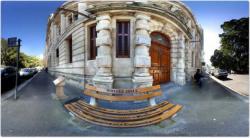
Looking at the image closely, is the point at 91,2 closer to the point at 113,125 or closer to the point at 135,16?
the point at 135,16

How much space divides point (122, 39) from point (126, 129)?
183 centimetres

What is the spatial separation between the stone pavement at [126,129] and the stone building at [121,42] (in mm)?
410

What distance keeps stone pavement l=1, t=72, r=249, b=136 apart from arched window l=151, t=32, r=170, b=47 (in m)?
0.84

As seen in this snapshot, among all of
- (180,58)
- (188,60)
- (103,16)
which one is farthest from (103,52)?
(188,60)

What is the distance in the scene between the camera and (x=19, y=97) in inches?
137

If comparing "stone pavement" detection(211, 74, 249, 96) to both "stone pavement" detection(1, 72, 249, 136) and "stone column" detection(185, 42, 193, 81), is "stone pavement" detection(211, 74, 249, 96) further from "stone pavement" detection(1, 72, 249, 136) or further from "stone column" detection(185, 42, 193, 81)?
"stone column" detection(185, 42, 193, 81)

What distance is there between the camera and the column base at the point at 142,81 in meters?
2.61

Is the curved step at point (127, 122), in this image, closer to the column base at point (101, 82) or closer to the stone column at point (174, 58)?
the column base at point (101, 82)

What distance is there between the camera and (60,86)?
2980 millimetres

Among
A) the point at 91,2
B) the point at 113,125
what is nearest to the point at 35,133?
the point at 113,125

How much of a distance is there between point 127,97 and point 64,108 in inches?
50.1

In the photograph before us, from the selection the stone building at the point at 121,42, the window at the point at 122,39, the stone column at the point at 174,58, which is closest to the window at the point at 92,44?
the stone building at the point at 121,42

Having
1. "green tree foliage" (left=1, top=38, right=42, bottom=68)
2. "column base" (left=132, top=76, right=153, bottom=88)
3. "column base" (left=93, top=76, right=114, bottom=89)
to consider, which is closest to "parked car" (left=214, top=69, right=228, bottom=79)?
"column base" (left=132, top=76, right=153, bottom=88)

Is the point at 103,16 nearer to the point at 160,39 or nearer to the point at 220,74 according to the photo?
the point at 160,39
